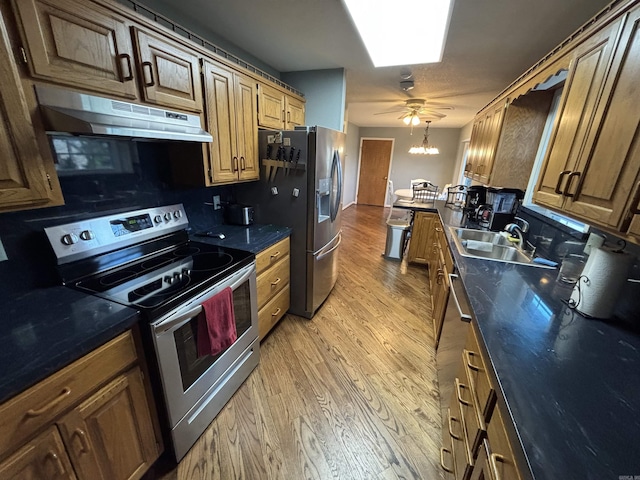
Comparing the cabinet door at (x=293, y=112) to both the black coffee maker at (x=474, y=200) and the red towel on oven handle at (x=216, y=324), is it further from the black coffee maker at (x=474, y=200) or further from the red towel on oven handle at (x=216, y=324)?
the black coffee maker at (x=474, y=200)

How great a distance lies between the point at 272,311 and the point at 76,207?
4.68 feet

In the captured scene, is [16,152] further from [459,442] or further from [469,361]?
[459,442]

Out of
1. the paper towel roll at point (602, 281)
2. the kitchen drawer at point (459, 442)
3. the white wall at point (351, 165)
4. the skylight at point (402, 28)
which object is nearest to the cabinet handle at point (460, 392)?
the kitchen drawer at point (459, 442)

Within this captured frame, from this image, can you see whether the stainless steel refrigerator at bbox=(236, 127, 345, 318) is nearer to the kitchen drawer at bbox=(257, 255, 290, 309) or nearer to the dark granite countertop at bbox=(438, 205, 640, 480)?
the kitchen drawer at bbox=(257, 255, 290, 309)

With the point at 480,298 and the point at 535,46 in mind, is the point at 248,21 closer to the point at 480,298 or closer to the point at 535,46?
the point at 535,46

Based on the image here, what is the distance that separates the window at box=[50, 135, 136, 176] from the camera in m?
1.25

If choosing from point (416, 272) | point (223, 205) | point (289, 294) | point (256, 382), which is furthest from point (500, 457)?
point (416, 272)

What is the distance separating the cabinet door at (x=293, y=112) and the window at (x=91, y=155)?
1.40m

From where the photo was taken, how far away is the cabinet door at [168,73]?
1.27 meters

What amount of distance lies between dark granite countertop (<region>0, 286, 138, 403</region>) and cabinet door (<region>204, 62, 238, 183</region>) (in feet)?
3.37

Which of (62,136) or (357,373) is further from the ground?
(62,136)

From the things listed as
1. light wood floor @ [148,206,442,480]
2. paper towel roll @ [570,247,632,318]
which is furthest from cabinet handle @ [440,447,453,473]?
paper towel roll @ [570,247,632,318]

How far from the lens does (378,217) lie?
21.8ft

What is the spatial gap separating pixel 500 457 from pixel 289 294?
1912mm
